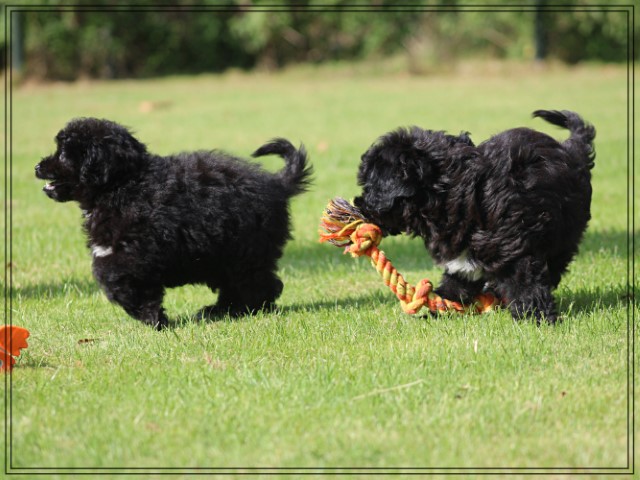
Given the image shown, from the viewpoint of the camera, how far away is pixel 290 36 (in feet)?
98.0

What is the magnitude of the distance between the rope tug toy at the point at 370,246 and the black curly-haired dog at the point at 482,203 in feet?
0.32

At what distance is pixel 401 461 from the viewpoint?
3.12 m

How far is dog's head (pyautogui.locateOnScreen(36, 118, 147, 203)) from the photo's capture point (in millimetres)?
4824

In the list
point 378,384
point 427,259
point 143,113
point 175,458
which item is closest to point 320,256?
point 427,259

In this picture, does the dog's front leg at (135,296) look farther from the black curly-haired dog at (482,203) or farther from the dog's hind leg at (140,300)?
the black curly-haired dog at (482,203)

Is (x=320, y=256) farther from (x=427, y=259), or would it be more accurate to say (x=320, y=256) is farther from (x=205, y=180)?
(x=205, y=180)

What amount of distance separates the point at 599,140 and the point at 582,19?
16.1 meters

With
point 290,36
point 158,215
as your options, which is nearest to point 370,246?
point 158,215

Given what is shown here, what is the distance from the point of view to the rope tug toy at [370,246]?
463 centimetres

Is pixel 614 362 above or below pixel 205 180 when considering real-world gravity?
below

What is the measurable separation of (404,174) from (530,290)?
958 mm

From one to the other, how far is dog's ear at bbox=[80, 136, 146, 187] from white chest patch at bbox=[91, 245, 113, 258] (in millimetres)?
370

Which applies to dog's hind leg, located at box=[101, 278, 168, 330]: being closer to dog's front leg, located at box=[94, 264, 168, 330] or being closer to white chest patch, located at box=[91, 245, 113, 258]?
dog's front leg, located at box=[94, 264, 168, 330]

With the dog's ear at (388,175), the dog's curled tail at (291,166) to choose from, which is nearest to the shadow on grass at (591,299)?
the dog's ear at (388,175)
